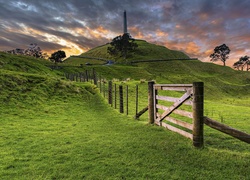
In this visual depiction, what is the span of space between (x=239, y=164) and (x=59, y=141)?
6084mm

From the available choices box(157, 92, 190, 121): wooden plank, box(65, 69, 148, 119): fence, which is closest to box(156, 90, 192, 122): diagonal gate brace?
box(157, 92, 190, 121): wooden plank

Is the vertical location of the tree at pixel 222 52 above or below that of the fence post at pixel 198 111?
above

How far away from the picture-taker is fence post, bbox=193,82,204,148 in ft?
19.6

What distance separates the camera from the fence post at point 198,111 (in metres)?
5.96

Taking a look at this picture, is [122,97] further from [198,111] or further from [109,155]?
[198,111]

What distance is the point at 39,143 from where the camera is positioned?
737cm

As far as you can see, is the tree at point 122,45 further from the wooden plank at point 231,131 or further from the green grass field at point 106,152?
the wooden plank at point 231,131

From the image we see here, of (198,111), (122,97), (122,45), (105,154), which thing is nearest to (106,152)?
(105,154)

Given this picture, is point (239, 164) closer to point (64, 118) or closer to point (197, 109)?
point (197, 109)

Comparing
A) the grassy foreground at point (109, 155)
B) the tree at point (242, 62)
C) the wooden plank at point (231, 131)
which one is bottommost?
the grassy foreground at point (109, 155)

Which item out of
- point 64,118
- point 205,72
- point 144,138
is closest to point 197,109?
point 144,138

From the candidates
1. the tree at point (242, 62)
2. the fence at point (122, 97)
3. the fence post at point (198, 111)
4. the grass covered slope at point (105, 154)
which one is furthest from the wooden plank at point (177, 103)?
the tree at point (242, 62)

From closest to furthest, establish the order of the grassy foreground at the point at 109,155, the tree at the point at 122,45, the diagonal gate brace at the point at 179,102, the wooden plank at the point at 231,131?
the grassy foreground at the point at 109,155 < the wooden plank at the point at 231,131 < the diagonal gate brace at the point at 179,102 < the tree at the point at 122,45

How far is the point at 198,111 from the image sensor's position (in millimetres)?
6004
